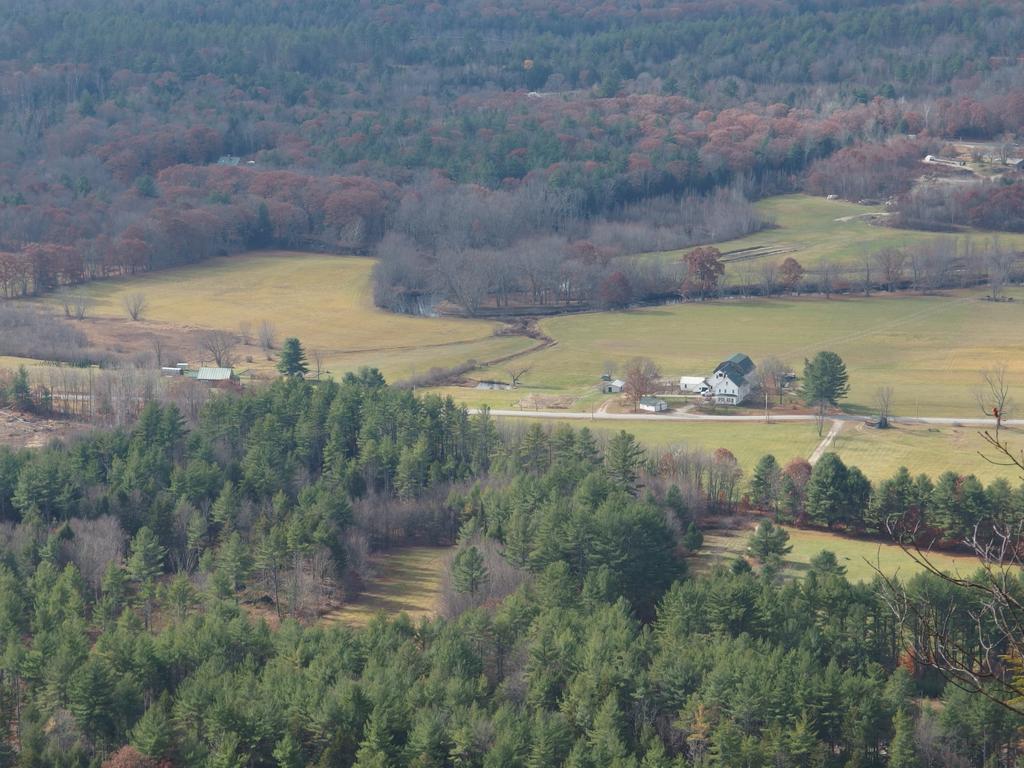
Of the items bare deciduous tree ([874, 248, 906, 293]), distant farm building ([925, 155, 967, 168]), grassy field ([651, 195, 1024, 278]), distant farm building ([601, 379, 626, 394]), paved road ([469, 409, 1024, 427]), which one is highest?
distant farm building ([925, 155, 967, 168])

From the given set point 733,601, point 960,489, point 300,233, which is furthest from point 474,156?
point 733,601

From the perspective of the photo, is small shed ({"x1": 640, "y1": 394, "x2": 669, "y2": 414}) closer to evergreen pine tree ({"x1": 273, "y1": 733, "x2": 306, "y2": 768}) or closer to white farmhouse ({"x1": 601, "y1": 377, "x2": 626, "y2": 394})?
white farmhouse ({"x1": 601, "y1": 377, "x2": 626, "y2": 394})

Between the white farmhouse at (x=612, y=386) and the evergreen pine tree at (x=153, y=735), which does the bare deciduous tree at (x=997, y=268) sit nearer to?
the white farmhouse at (x=612, y=386)

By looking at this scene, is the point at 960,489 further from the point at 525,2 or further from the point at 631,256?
the point at 525,2

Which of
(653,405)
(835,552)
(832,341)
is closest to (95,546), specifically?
(835,552)

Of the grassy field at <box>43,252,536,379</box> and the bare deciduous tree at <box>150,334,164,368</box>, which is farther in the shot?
the grassy field at <box>43,252,536,379</box>

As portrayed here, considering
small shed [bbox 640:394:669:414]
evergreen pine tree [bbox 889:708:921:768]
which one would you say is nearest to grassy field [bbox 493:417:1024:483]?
small shed [bbox 640:394:669:414]

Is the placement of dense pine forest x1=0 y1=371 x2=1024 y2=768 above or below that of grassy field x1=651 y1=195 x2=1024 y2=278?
below

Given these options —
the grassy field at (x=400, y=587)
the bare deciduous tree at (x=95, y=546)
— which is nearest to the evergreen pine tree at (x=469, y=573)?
the grassy field at (x=400, y=587)
